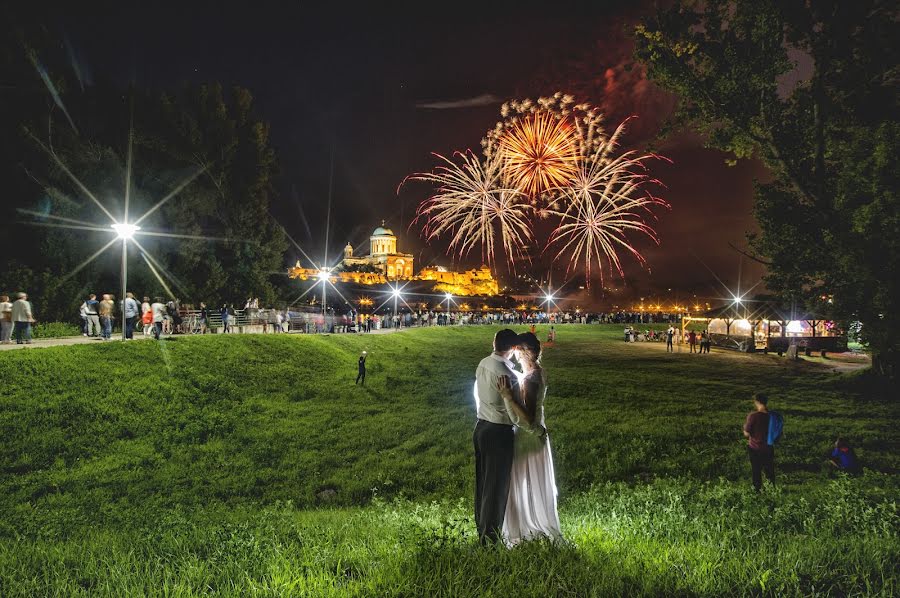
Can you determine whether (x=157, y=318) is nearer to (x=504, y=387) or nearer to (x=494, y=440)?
(x=494, y=440)

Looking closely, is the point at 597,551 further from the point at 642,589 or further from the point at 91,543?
the point at 91,543

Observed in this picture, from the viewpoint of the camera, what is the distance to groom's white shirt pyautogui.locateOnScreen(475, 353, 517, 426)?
16.1ft

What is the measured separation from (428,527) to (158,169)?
34.2m

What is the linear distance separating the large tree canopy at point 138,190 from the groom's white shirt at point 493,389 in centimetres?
2717

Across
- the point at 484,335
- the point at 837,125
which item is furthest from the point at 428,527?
the point at 484,335

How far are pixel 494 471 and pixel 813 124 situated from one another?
18.1 metres

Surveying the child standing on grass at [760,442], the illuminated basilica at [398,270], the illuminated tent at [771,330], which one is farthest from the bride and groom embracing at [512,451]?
the illuminated basilica at [398,270]

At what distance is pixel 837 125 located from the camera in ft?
56.2

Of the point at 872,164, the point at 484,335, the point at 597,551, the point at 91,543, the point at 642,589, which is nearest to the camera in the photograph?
the point at 642,589

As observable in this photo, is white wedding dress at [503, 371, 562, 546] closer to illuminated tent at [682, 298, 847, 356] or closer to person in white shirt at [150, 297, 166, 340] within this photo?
person in white shirt at [150, 297, 166, 340]

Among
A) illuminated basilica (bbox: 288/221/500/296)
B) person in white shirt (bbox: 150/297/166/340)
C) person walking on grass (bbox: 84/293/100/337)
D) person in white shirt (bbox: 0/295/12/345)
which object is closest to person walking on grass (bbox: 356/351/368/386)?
person in white shirt (bbox: 150/297/166/340)

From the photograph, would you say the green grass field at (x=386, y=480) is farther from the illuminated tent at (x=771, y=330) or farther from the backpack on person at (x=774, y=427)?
the illuminated tent at (x=771, y=330)

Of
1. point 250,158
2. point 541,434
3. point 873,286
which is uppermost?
point 250,158

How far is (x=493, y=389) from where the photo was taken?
16.2 feet
